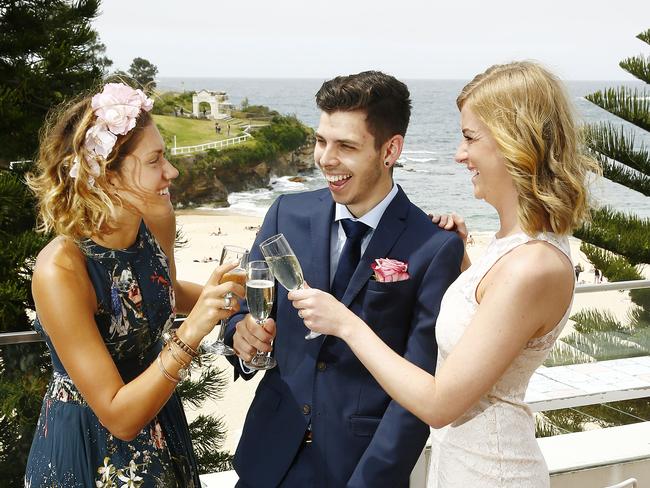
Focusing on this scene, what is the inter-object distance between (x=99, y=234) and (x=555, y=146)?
1.17 meters

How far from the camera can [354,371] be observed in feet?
7.43

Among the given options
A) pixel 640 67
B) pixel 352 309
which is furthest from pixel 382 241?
pixel 640 67

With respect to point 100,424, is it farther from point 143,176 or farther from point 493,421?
point 493,421

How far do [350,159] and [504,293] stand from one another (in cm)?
70

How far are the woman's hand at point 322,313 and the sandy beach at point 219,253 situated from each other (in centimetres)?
101

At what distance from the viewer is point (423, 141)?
74.2 meters

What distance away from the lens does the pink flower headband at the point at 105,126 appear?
2.09 metres

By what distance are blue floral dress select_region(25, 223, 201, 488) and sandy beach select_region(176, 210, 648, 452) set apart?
0.77m

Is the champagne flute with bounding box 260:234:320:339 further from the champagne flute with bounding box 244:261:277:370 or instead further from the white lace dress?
the white lace dress

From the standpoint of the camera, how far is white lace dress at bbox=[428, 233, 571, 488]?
2023 mm

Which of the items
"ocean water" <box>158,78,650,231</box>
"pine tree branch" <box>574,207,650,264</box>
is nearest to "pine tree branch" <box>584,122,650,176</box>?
"pine tree branch" <box>574,207,650,264</box>

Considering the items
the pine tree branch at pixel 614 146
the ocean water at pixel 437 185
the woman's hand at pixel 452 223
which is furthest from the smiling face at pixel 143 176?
the ocean water at pixel 437 185

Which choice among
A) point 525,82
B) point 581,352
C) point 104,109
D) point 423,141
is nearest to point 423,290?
point 525,82

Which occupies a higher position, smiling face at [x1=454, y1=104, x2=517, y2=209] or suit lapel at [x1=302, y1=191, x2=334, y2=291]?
smiling face at [x1=454, y1=104, x2=517, y2=209]
